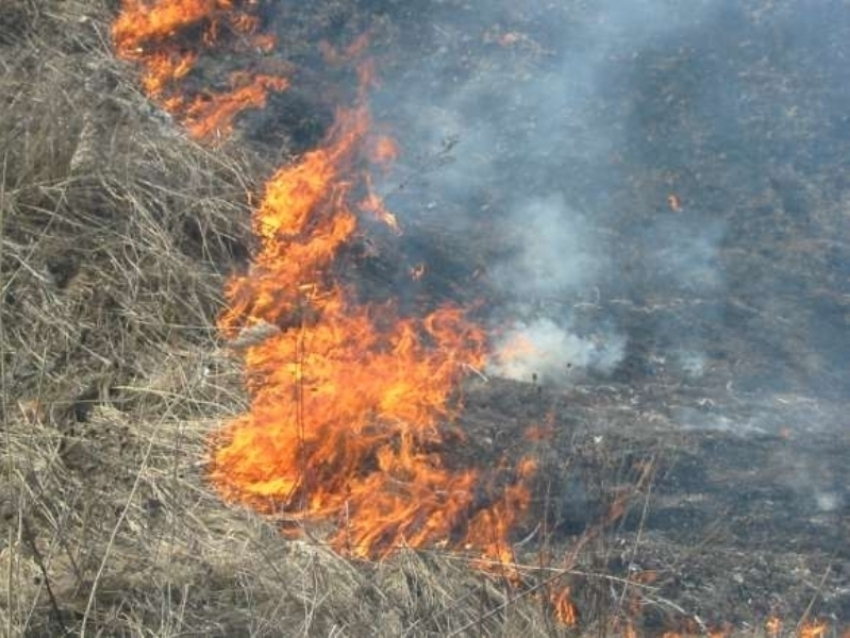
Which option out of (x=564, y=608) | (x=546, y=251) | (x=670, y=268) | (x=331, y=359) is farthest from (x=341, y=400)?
(x=670, y=268)

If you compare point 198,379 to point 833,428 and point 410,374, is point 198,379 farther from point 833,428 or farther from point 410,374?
point 833,428

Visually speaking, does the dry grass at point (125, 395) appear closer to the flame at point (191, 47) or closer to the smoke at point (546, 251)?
the flame at point (191, 47)

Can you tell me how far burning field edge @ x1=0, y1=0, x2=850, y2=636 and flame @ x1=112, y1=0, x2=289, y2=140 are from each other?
0.45 ft

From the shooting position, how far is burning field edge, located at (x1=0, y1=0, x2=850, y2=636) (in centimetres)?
331

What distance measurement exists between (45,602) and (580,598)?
1831 mm

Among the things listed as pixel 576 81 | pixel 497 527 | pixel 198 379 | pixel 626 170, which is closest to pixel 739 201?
pixel 626 170

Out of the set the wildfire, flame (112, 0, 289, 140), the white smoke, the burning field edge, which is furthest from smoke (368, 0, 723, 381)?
flame (112, 0, 289, 140)

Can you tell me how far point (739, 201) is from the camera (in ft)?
19.0

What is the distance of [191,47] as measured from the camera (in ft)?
20.7

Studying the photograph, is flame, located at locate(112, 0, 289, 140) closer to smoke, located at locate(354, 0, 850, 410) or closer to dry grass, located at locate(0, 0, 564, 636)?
dry grass, located at locate(0, 0, 564, 636)

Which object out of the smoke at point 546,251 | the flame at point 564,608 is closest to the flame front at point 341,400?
the flame at point 564,608

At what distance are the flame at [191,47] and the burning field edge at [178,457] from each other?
138 mm

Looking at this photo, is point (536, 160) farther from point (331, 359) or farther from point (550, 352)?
point (331, 359)

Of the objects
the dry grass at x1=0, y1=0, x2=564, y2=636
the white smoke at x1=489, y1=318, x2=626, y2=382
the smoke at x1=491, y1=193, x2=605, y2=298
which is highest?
the dry grass at x1=0, y1=0, x2=564, y2=636
